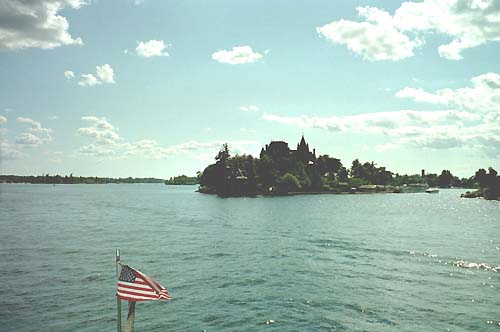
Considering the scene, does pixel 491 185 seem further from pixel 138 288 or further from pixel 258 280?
pixel 138 288

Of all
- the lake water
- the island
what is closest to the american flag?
the lake water

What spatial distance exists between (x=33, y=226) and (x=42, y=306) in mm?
47590

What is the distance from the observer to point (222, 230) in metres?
64.9

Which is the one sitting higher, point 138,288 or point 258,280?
point 138,288

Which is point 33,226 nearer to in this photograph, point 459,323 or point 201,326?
point 201,326

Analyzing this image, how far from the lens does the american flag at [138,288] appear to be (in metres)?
12.2

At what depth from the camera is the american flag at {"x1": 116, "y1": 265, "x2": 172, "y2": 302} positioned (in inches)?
482

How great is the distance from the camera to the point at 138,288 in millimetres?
12562

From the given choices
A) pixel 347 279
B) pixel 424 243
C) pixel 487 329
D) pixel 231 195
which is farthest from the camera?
pixel 231 195

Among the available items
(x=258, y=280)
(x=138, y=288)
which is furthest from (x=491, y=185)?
(x=138, y=288)

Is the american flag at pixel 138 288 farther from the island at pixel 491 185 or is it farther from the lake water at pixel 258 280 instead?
the island at pixel 491 185

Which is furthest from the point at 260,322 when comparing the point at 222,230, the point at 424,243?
the point at 222,230

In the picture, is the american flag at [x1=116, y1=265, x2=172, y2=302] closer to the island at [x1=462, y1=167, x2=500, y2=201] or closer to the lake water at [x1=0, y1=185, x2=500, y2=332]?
the lake water at [x1=0, y1=185, x2=500, y2=332]

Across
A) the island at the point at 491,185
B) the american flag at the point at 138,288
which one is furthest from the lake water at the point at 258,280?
the island at the point at 491,185
